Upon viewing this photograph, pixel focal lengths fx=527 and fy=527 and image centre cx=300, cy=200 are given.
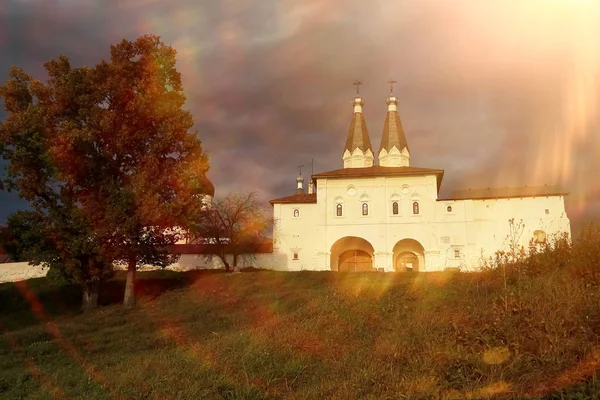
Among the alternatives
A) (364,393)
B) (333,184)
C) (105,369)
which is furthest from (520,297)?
(333,184)

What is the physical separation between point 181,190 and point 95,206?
3.31 m

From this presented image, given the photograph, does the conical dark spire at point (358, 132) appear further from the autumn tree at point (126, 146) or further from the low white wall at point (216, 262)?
the autumn tree at point (126, 146)

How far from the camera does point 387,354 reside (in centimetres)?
641

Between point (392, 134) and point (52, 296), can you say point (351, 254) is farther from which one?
point (52, 296)

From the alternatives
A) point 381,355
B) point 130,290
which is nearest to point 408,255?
point 130,290

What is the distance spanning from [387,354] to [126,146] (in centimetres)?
1719

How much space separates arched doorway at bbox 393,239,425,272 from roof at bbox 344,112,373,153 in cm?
1115

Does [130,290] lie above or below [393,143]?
below

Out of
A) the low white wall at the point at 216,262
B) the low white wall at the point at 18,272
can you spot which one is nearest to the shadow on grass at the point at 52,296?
the low white wall at the point at 18,272

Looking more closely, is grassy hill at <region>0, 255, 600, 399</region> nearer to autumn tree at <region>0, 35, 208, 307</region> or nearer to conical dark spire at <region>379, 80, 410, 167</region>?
autumn tree at <region>0, 35, 208, 307</region>

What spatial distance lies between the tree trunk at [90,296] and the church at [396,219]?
66.6ft

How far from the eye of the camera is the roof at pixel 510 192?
131ft

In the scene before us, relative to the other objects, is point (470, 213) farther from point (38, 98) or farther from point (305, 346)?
point (305, 346)

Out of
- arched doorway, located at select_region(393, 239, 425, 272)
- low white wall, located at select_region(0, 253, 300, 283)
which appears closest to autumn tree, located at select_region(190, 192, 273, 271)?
low white wall, located at select_region(0, 253, 300, 283)
